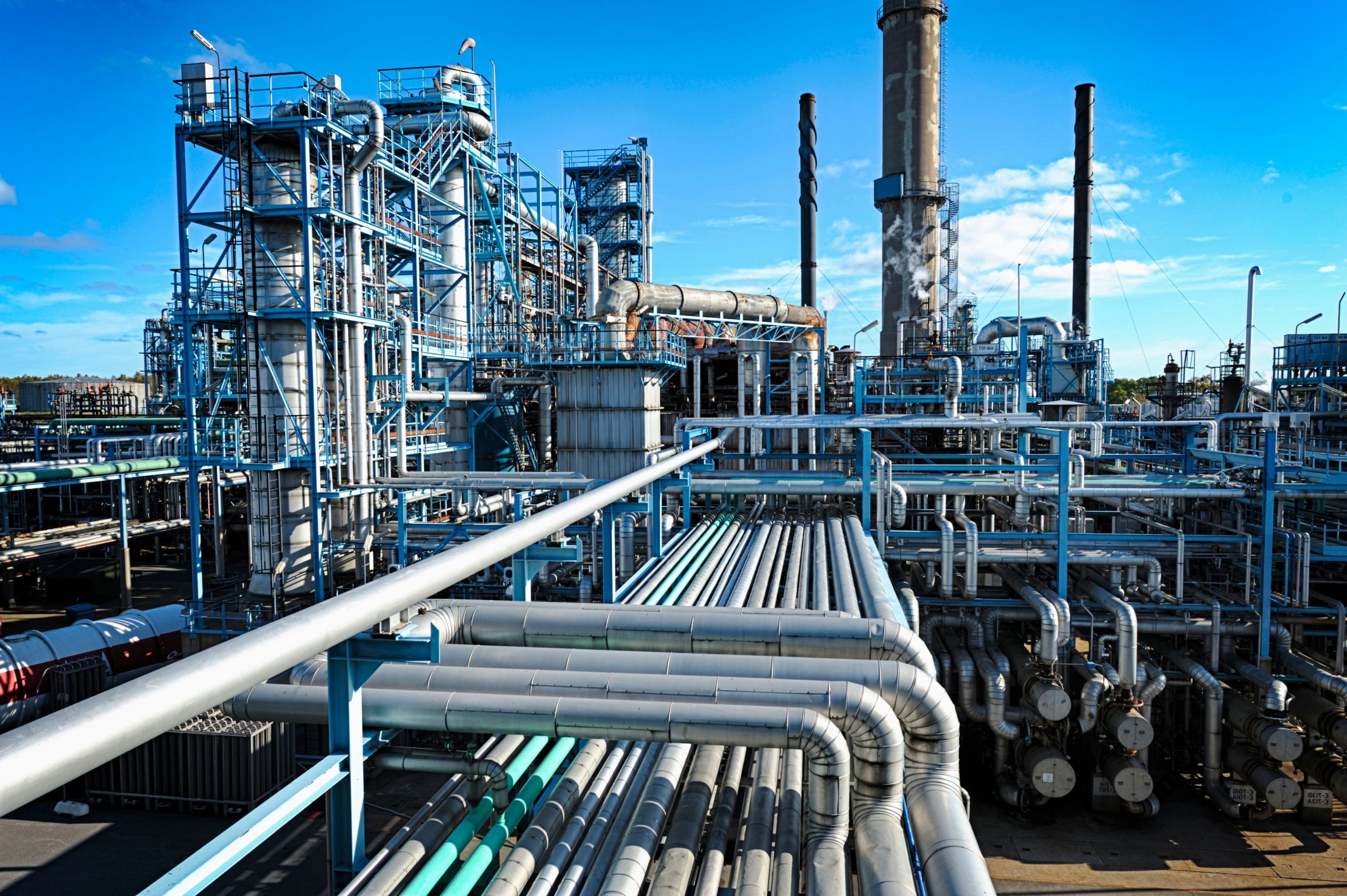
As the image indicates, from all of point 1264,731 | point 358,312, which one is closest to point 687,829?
point 1264,731

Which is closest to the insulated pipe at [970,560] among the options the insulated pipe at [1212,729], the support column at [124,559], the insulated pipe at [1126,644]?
the insulated pipe at [1126,644]

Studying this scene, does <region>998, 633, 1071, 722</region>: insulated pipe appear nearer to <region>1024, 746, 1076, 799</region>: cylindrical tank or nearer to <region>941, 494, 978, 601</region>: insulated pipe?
<region>1024, 746, 1076, 799</region>: cylindrical tank

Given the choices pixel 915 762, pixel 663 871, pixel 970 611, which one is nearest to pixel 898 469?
pixel 970 611

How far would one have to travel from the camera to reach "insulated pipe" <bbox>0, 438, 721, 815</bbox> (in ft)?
7.23

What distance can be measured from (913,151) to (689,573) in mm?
28150

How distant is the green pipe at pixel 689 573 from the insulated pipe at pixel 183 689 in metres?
4.23

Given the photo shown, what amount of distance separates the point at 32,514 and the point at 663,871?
37.5 meters

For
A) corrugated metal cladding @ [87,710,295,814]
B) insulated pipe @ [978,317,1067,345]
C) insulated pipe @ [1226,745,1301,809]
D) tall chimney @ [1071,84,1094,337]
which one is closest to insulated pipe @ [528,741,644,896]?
corrugated metal cladding @ [87,710,295,814]

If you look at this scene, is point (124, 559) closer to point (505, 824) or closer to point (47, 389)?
point (505, 824)

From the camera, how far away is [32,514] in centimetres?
3250

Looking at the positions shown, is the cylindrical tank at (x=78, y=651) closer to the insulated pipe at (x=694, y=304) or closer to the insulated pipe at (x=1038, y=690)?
the insulated pipe at (x=694, y=304)

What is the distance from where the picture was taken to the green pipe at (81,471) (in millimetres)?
20734

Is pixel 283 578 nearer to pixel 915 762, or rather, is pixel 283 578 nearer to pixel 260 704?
pixel 260 704

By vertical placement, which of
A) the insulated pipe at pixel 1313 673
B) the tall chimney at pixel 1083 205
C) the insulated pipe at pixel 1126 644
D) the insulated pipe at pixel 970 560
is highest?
the tall chimney at pixel 1083 205
